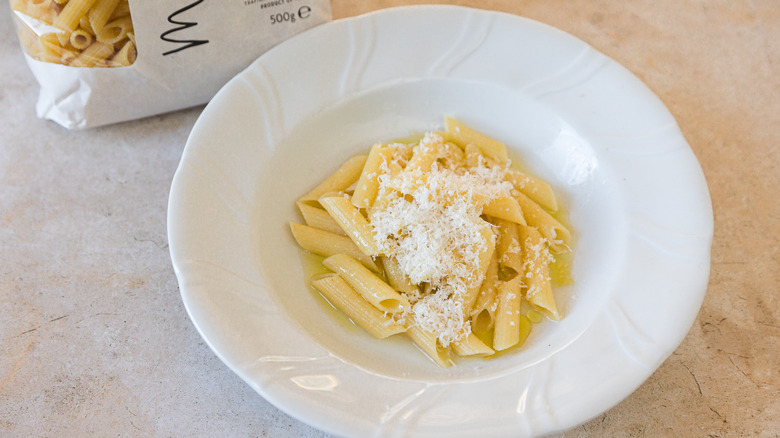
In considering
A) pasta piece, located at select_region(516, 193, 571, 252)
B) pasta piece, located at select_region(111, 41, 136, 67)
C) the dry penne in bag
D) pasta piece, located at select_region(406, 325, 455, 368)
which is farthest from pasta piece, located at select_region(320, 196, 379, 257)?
pasta piece, located at select_region(111, 41, 136, 67)

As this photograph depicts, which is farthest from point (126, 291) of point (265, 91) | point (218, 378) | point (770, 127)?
point (770, 127)

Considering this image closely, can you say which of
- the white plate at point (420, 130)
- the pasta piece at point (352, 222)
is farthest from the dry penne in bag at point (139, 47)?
the pasta piece at point (352, 222)

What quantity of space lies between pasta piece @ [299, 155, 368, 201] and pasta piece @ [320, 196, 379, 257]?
79 millimetres

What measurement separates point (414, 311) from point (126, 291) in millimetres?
776

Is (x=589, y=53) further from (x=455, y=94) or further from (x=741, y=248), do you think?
(x=741, y=248)

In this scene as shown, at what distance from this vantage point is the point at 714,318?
1.73 metres

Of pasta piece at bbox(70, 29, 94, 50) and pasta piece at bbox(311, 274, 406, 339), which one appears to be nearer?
pasta piece at bbox(311, 274, 406, 339)

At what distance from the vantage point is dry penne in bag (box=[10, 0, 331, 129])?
1737mm

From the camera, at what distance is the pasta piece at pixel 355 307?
159 cm

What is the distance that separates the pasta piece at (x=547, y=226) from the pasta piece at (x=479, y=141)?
178 mm

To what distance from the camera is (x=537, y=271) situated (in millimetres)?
1683

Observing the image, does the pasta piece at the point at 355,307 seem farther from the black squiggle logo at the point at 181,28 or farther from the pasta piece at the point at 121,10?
the pasta piece at the point at 121,10

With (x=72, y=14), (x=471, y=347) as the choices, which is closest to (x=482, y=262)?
(x=471, y=347)

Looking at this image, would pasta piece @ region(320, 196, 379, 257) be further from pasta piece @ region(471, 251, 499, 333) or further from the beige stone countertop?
the beige stone countertop
